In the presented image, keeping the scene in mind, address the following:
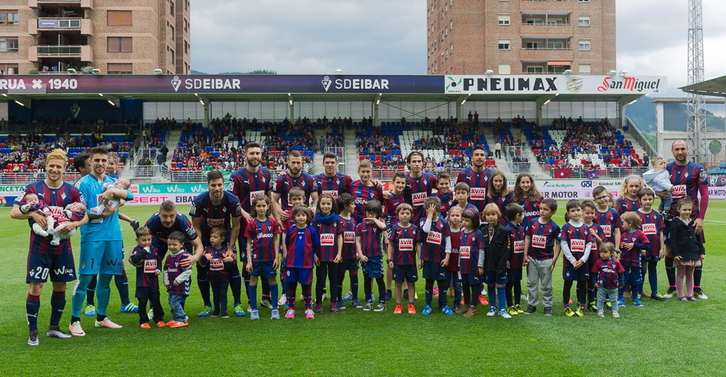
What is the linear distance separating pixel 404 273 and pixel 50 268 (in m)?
4.16

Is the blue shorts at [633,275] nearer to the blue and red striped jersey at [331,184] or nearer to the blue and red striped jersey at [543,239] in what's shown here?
the blue and red striped jersey at [543,239]

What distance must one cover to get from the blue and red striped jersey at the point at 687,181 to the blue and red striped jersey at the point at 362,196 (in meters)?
4.32

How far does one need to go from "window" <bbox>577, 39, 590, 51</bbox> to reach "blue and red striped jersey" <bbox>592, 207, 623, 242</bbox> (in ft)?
153

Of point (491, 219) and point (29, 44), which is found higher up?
point (29, 44)

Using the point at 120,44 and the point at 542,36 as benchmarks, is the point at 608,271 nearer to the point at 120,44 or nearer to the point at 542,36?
the point at 542,36

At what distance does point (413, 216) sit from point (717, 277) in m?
5.56

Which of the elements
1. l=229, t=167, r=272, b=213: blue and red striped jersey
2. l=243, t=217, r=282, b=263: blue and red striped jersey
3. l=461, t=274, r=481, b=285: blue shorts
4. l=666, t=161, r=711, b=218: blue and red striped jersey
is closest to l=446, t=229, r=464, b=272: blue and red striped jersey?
l=461, t=274, r=481, b=285: blue shorts

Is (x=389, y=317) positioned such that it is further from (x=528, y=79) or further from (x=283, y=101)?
(x=283, y=101)

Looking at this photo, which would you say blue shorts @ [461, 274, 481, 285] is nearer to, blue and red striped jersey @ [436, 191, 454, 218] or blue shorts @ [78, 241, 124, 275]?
blue and red striped jersey @ [436, 191, 454, 218]

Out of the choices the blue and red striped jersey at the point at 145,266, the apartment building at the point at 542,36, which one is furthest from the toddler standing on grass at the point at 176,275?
the apartment building at the point at 542,36

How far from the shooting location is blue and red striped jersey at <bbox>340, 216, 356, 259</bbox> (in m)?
7.44

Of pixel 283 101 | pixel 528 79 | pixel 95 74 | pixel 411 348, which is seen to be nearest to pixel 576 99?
pixel 528 79

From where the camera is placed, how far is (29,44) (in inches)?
1778

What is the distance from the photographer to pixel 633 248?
7.66 meters
